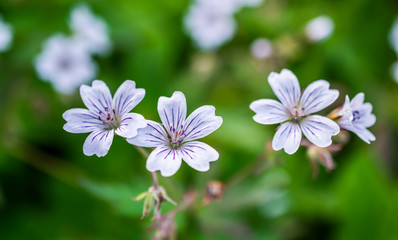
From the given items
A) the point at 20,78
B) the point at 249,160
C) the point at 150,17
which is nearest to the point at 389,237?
the point at 249,160

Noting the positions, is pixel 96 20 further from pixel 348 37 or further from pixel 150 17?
pixel 348 37

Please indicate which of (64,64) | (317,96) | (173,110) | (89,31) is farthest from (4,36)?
(317,96)

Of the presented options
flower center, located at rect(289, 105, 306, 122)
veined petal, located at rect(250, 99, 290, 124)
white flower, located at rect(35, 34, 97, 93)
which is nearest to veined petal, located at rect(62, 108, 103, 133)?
veined petal, located at rect(250, 99, 290, 124)

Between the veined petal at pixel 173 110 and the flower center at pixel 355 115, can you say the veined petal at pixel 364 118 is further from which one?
the veined petal at pixel 173 110

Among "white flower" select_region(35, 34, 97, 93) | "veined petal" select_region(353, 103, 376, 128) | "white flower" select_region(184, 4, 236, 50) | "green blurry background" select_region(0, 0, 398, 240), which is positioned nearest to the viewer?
"veined petal" select_region(353, 103, 376, 128)

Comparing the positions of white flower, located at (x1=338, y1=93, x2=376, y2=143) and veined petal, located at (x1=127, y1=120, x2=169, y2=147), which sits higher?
white flower, located at (x1=338, y1=93, x2=376, y2=143)

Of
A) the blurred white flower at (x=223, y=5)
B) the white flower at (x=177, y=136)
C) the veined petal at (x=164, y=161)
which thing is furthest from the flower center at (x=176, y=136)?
the blurred white flower at (x=223, y=5)

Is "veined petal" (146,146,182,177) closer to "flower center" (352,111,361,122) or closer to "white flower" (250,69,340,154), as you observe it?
"white flower" (250,69,340,154)
